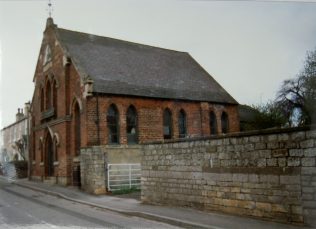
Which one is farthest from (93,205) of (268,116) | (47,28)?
(268,116)

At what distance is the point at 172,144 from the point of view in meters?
13.1

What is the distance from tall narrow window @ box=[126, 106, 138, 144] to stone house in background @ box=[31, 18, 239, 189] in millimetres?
56

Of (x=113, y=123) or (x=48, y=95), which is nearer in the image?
(x=113, y=123)

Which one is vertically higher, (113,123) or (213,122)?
(213,122)

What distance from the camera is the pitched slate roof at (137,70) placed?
899 inches

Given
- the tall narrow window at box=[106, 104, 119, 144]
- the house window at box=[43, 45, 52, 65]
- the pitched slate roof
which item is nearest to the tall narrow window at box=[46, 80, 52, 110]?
the house window at box=[43, 45, 52, 65]

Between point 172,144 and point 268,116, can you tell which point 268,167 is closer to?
point 172,144

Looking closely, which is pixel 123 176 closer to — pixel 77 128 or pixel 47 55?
pixel 77 128

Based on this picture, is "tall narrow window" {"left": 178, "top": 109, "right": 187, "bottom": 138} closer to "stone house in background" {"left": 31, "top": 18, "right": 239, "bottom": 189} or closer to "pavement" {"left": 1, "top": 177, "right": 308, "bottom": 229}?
"stone house in background" {"left": 31, "top": 18, "right": 239, "bottom": 189}

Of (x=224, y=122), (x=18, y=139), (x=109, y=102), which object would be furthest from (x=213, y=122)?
(x=18, y=139)

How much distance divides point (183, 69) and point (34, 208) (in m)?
17.9

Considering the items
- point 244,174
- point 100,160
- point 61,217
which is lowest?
point 61,217

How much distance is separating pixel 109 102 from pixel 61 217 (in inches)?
401

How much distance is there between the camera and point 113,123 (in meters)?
21.8
